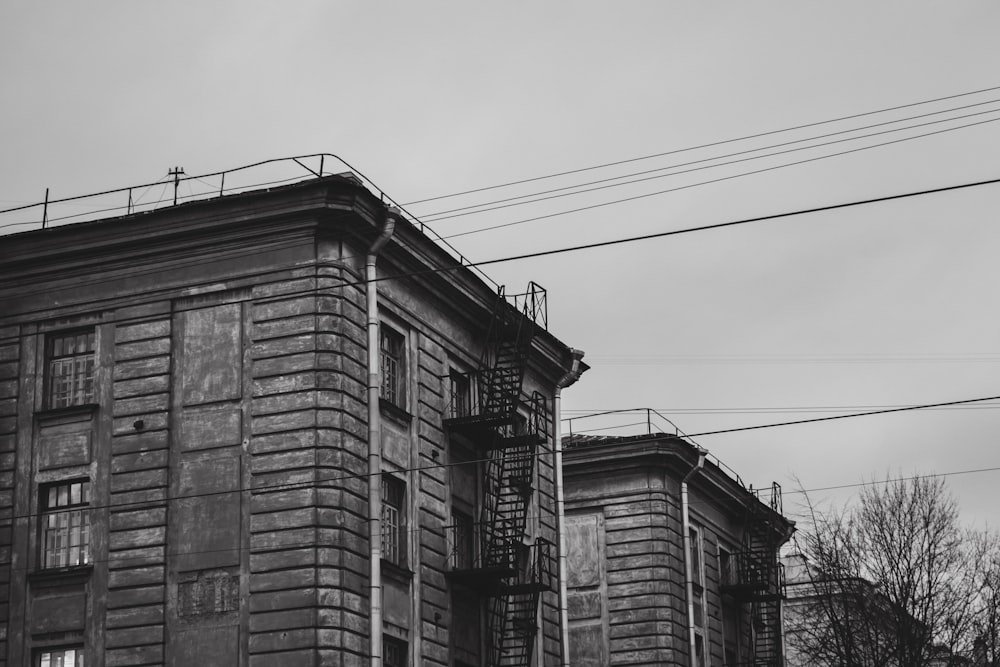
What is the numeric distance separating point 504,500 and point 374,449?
7.00 metres

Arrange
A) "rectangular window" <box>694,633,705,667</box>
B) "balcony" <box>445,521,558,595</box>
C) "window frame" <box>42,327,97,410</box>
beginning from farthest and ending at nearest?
"rectangular window" <box>694,633,705,667</box>
"balcony" <box>445,521,558,595</box>
"window frame" <box>42,327,97,410</box>

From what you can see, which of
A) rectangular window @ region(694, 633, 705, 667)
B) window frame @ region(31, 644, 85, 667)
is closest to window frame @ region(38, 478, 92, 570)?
window frame @ region(31, 644, 85, 667)

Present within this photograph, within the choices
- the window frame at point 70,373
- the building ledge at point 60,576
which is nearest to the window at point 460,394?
the window frame at point 70,373

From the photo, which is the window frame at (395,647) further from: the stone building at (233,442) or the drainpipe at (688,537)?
the drainpipe at (688,537)

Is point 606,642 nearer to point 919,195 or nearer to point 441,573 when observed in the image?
point 441,573

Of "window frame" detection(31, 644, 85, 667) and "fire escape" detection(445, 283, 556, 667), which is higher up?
"fire escape" detection(445, 283, 556, 667)

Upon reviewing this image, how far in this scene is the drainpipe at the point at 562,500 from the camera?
36344 mm

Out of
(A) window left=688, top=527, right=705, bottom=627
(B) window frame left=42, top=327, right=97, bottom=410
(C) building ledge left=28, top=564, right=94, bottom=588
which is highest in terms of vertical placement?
(B) window frame left=42, top=327, right=97, bottom=410

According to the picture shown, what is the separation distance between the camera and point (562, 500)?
38062 mm

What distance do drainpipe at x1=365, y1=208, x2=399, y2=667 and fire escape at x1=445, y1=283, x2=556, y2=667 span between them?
3.67 metres

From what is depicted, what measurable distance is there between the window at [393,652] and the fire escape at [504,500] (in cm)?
246

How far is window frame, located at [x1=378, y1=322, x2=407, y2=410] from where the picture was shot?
30.5 m

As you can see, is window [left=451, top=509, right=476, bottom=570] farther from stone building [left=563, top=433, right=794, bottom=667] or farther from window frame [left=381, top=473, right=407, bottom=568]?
stone building [left=563, top=433, right=794, bottom=667]

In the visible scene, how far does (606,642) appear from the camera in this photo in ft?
144
